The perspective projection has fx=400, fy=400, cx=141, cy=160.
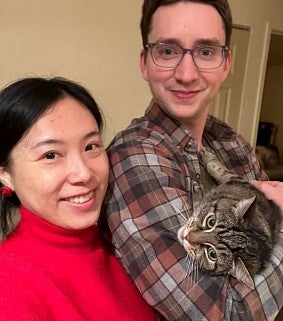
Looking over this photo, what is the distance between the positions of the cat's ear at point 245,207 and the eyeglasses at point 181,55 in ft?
1.28

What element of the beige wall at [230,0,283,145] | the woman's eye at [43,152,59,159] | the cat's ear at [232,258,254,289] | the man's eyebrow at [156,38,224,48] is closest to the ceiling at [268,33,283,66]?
the beige wall at [230,0,283,145]

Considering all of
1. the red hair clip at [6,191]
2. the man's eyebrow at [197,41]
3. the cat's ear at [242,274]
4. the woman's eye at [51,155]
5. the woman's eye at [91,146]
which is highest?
the man's eyebrow at [197,41]

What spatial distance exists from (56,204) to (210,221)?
497 mm

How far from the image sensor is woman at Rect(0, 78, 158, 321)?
0.87 meters

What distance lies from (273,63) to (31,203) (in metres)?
4.62

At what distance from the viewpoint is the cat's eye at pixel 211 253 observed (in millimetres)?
1101

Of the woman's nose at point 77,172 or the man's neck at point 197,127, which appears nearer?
the woman's nose at point 77,172

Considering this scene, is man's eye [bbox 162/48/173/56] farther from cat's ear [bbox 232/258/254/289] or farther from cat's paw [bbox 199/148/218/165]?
cat's ear [bbox 232/258/254/289]

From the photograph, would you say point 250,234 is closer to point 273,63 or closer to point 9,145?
point 9,145

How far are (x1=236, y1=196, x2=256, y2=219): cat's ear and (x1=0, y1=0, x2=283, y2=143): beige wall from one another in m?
1.22

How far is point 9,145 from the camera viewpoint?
91 cm

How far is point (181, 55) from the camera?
1.09 metres

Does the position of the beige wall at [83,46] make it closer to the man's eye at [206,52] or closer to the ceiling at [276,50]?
the man's eye at [206,52]

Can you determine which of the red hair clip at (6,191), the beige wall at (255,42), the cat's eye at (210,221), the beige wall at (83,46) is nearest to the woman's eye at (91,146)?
the red hair clip at (6,191)
